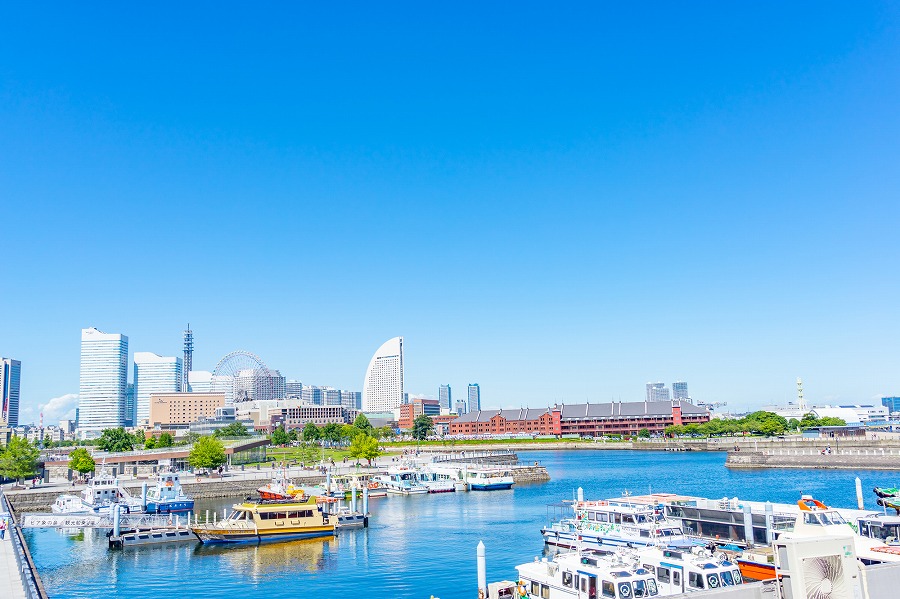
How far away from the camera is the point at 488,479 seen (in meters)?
86.4

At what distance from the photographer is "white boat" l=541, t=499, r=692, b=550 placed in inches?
1441

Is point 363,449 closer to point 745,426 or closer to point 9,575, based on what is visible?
point 9,575

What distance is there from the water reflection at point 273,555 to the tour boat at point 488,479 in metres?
37.8

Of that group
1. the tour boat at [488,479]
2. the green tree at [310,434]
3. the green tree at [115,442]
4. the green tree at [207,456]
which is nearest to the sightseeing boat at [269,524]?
the tour boat at [488,479]

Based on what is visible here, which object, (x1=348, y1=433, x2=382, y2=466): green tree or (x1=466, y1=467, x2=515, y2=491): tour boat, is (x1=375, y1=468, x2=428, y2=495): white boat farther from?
(x1=348, y1=433, x2=382, y2=466): green tree

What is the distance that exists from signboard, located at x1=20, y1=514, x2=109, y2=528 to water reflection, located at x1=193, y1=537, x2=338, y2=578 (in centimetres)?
1686

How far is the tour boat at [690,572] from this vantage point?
2370cm

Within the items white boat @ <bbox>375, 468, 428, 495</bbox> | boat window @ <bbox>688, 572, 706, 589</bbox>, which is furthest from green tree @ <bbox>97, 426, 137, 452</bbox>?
boat window @ <bbox>688, 572, 706, 589</bbox>

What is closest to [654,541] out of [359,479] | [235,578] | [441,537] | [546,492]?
[441,537]

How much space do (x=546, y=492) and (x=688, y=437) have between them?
12839 centimetres

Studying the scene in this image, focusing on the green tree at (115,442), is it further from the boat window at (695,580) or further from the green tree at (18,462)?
the boat window at (695,580)

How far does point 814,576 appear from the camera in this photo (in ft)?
44.2

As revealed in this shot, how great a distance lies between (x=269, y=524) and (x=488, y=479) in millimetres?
42119

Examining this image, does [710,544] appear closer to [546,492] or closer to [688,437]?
[546,492]
